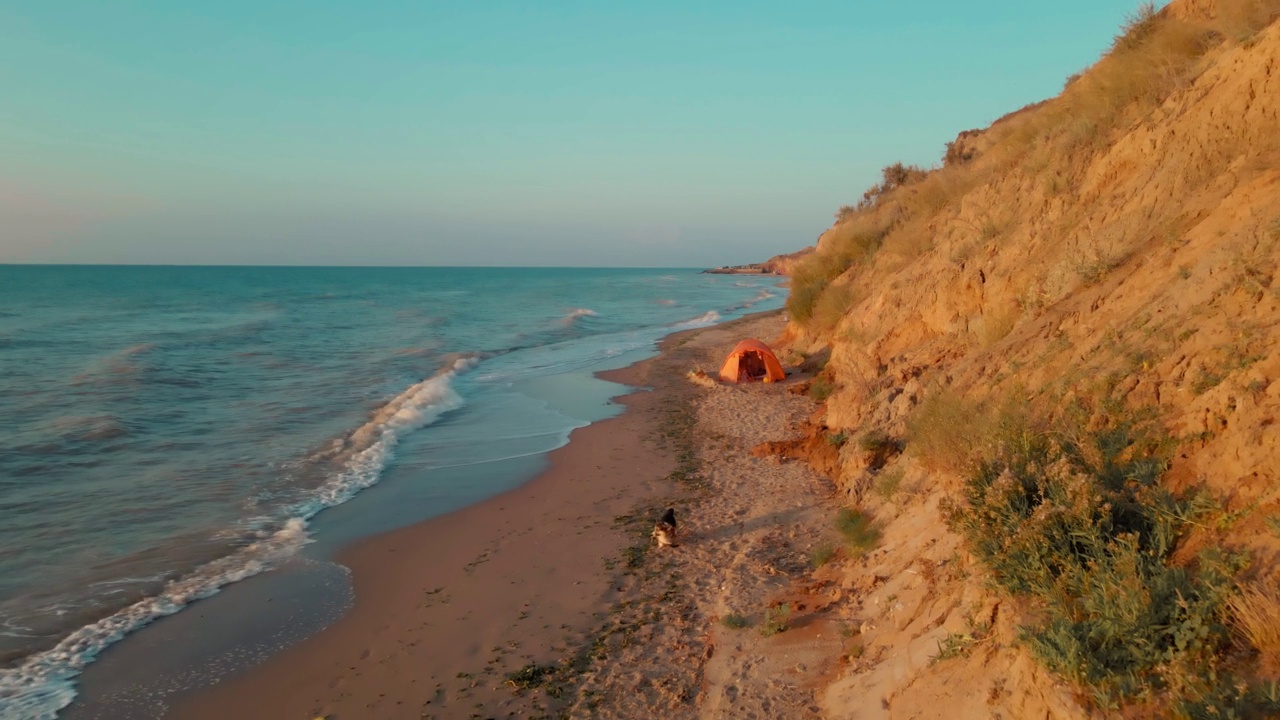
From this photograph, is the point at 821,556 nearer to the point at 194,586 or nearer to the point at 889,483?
the point at 889,483

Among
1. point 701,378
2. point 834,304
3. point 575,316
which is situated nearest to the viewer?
point 834,304

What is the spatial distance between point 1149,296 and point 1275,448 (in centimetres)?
276

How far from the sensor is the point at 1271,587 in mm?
3379

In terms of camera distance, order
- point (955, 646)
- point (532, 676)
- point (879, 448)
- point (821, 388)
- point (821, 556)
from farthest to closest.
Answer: point (821, 388), point (879, 448), point (821, 556), point (532, 676), point (955, 646)

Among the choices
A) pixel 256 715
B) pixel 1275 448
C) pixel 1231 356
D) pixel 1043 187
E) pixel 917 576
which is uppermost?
pixel 1043 187

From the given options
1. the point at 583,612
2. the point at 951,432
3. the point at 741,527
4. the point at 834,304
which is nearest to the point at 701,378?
the point at 834,304

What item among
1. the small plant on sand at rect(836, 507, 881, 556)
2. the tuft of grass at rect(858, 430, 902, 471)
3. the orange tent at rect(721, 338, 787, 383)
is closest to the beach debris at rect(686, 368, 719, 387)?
the orange tent at rect(721, 338, 787, 383)

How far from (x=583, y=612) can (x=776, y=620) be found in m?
2.12

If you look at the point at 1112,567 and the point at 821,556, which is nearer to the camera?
the point at 1112,567

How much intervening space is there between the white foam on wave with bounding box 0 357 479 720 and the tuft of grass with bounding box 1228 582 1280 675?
28.6 ft

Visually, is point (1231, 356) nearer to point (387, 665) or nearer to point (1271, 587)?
point (1271, 587)

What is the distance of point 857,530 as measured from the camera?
26.2 ft

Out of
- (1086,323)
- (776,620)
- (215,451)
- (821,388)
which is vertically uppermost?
(1086,323)

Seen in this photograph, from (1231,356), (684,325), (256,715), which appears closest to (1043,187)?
(1231,356)
